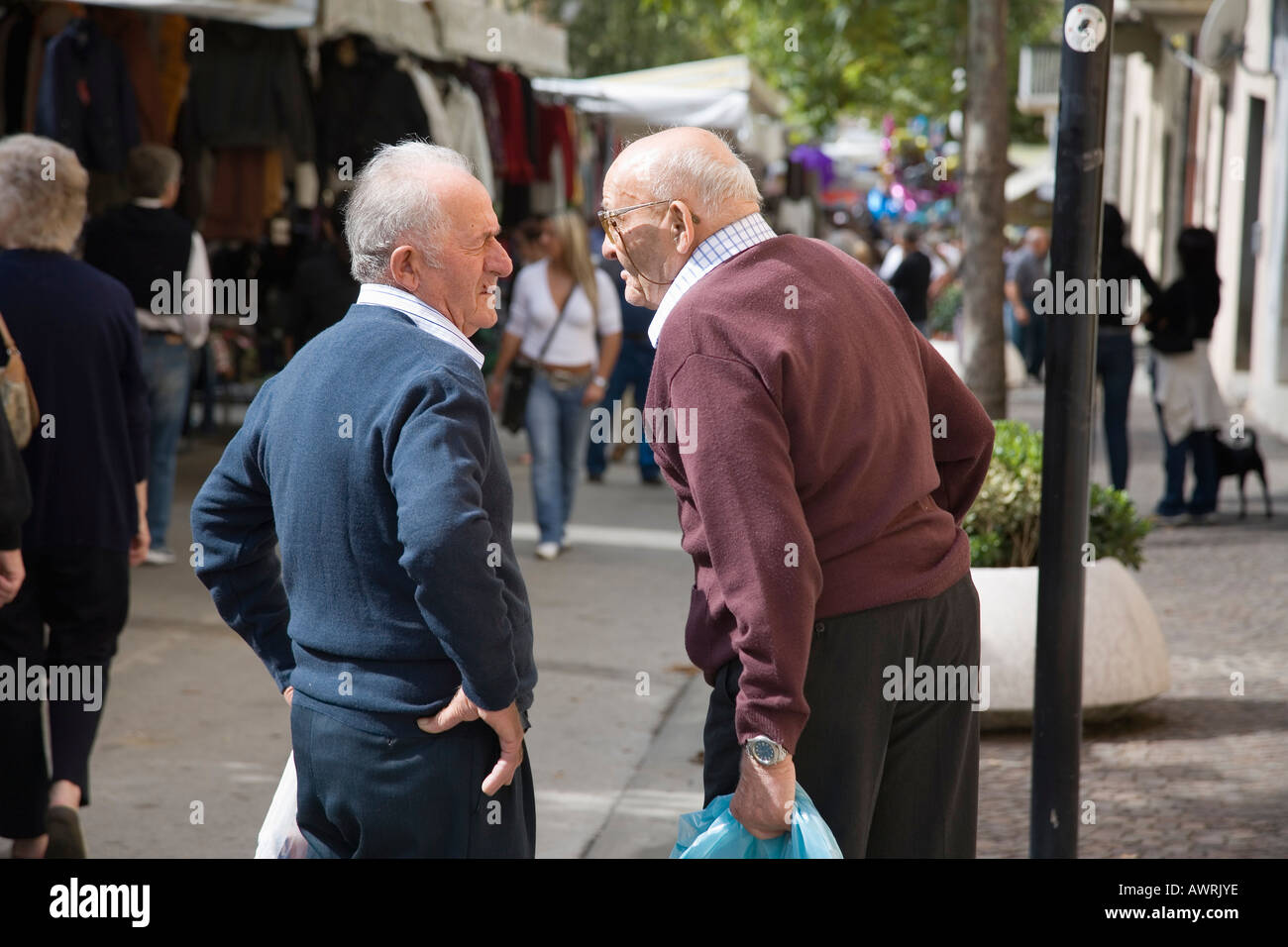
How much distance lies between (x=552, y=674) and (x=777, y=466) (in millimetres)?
4301

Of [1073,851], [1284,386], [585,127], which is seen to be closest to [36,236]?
[1073,851]

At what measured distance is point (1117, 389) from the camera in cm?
1036

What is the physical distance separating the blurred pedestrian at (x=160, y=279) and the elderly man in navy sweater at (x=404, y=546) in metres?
5.42

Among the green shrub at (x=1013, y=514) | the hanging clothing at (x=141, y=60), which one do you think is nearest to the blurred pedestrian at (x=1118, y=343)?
the green shrub at (x=1013, y=514)

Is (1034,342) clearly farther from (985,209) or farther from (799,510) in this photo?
(799,510)

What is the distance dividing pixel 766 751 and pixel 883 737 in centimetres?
33

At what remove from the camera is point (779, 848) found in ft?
8.91

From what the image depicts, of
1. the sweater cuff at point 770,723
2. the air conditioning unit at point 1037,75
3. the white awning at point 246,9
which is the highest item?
the air conditioning unit at point 1037,75

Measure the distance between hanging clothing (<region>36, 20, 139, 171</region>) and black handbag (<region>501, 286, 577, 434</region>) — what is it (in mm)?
2409

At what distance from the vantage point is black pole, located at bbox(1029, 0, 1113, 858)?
386 centimetres

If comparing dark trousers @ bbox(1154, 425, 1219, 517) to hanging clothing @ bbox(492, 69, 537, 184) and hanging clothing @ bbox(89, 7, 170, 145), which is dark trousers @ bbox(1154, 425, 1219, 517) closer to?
hanging clothing @ bbox(492, 69, 537, 184)

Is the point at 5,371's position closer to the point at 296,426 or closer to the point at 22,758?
the point at 22,758

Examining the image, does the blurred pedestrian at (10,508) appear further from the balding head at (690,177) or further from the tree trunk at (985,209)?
the tree trunk at (985,209)

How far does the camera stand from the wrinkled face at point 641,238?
285 cm
